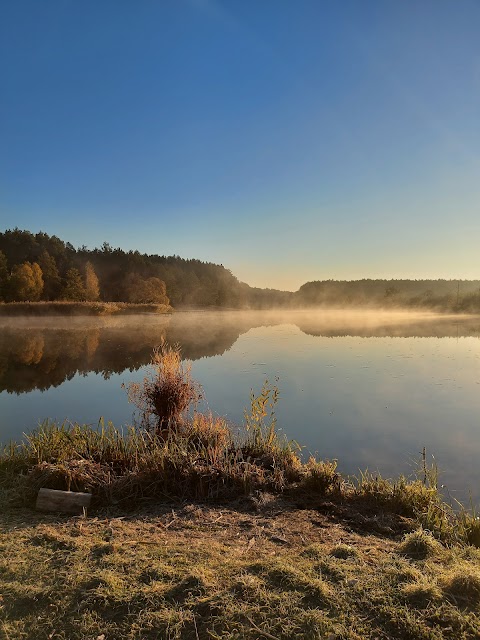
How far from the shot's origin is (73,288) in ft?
220

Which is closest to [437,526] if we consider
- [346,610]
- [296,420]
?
[346,610]

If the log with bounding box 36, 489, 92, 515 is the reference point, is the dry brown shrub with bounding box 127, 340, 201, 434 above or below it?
above

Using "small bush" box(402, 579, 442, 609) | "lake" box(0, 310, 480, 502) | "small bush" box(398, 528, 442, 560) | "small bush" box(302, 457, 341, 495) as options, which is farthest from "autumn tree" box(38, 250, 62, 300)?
"small bush" box(402, 579, 442, 609)

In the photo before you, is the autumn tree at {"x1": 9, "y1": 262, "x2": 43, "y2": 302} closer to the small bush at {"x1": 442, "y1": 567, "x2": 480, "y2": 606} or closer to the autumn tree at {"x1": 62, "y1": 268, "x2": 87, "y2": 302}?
the autumn tree at {"x1": 62, "y1": 268, "x2": 87, "y2": 302}

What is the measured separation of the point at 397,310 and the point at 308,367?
105 metres

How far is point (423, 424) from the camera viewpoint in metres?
10.5

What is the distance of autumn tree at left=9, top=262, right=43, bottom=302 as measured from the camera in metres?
60.3

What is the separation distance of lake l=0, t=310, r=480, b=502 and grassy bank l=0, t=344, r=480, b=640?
2006 mm

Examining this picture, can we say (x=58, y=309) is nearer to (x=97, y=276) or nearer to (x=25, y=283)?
(x=25, y=283)

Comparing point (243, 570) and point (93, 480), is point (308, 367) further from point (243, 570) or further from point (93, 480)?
point (243, 570)

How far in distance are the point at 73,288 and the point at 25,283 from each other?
26.0ft

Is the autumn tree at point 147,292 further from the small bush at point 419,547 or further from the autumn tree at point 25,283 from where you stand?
the small bush at point 419,547

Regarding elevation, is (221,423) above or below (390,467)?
above

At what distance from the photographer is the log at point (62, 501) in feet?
17.8
